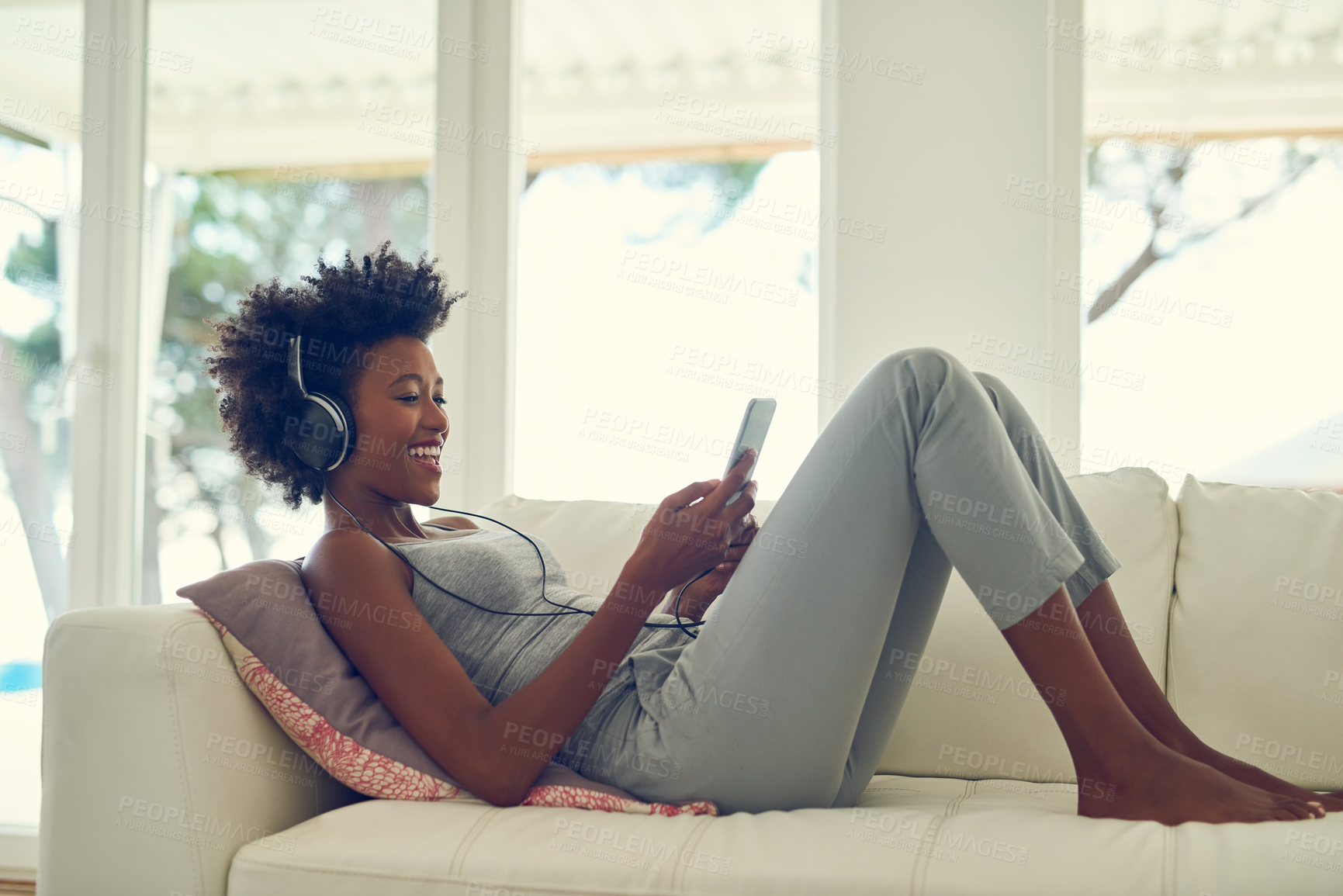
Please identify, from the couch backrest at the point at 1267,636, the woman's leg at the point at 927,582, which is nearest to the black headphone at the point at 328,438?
the woman's leg at the point at 927,582

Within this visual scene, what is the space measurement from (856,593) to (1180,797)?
1.27 feet

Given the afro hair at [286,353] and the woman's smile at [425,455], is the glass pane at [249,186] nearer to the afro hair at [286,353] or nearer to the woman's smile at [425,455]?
the afro hair at [286,353]

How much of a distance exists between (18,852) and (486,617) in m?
1.72

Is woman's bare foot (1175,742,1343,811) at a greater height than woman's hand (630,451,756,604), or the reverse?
woman's hand (630,451,756,604)

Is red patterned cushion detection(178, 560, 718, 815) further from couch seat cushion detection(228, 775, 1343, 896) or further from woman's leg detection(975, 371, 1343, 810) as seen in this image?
woman's leg detection(975, 371, 1343, 810)

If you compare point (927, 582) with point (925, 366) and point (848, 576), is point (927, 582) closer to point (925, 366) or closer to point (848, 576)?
point (848, 576)

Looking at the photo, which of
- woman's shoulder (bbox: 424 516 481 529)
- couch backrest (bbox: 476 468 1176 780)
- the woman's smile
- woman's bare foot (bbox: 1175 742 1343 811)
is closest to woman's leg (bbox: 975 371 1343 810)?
woman's bare foot (bbox: 1175 742 1343 811)

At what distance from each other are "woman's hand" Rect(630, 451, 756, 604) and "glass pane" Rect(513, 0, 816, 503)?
108 cm

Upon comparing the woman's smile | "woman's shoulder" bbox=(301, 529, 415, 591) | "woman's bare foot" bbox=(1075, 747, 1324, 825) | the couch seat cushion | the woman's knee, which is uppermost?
the woman's knee

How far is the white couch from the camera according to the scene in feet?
3.25

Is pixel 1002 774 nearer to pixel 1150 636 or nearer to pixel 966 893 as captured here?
pixel 1150 636

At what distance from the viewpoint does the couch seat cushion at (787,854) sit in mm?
944

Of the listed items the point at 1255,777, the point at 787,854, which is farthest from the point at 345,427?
the point at 1255,777

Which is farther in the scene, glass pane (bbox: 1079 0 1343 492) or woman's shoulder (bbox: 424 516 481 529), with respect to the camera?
glass pane (bbox: 1079 0 1343 492)
